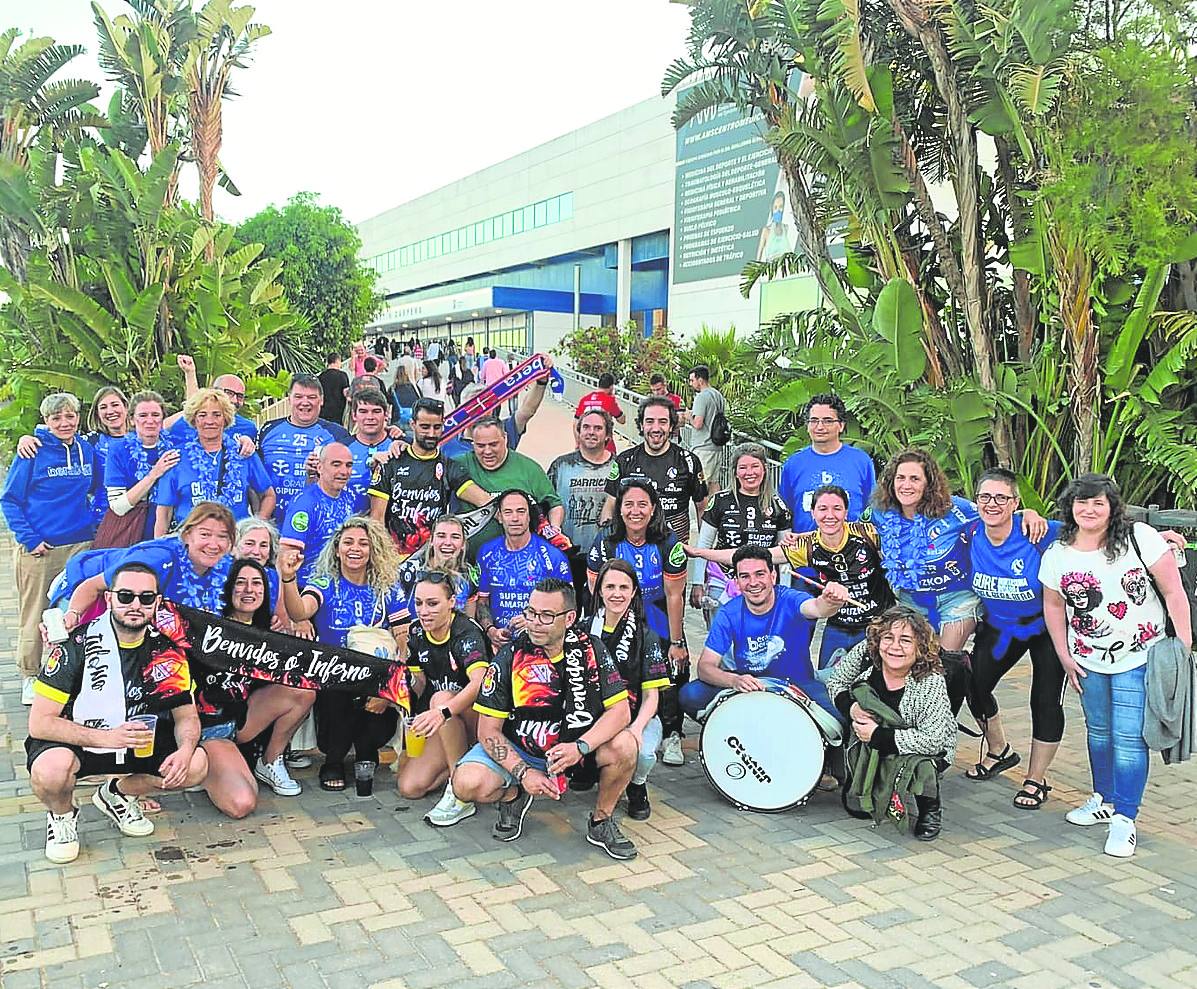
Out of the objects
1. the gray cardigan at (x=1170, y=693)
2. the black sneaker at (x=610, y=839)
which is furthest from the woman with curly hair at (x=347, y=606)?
the gray cardigan at (x=1170, y=693)

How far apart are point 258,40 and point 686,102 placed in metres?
11.5

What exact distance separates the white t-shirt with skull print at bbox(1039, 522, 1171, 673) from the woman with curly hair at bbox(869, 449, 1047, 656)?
68 cm

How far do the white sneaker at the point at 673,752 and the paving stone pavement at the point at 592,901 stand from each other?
1.58ft

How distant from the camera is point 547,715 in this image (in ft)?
17.0

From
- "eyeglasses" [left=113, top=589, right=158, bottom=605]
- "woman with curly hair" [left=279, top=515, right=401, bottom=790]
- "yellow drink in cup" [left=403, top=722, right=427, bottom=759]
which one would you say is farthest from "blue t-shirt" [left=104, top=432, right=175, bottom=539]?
"yellow drink in cup" [left=403, top=722, right=427, bottom=759]

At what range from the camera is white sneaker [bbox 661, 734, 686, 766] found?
6.26 m

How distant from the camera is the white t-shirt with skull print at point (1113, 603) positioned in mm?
5051

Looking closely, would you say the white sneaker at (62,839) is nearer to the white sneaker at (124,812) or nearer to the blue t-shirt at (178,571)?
the white sneaker at (124,812)

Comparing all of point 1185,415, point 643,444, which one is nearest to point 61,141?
point 643,444

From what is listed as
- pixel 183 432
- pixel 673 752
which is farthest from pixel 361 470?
pixel 673 752

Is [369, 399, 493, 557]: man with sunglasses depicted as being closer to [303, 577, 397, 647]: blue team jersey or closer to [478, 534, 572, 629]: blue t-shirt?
[478, 534, 572, 629]: blue t-shirt

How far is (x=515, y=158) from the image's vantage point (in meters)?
56.1

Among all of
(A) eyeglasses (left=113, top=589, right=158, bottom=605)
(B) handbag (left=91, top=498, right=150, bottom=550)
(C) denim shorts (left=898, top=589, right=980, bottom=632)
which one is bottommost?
(C) denim shorts (left=898, top=589, right=980, bottom=632)

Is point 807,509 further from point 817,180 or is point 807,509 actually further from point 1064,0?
point 817,180
